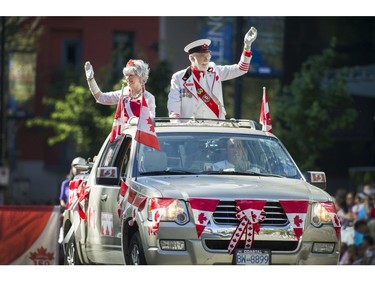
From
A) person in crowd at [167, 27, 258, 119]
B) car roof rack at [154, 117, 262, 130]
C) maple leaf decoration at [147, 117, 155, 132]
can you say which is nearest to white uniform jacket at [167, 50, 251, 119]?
person in crowd at [167, 27, 258, 119]

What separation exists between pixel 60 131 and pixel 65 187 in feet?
→ 94.5

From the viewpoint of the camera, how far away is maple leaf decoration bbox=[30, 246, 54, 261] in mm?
20170

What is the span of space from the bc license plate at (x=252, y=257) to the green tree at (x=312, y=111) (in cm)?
2297

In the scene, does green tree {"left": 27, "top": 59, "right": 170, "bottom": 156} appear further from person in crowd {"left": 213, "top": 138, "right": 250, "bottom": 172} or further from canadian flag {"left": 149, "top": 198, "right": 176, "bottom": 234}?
canadian flag {"left": 149, "top": 198, "right": 176, "bottom": 234}

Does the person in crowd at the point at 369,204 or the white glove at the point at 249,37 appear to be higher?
the white glove at the point at 249,37

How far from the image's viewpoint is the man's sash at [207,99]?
15.7 m

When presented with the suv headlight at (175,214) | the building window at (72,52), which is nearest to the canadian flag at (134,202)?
the suv headlight at (175,214)

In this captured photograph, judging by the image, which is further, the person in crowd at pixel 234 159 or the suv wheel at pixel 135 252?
the person in crowd at pixel 234 159

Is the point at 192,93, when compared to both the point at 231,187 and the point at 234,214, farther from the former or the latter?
the point at 234,214

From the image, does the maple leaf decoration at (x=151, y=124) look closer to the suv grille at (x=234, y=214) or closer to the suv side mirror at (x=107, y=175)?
the suv side mirror at (x=107, y=175)

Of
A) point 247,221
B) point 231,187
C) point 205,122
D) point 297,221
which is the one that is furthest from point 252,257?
point 205,122

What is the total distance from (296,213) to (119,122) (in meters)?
3.26

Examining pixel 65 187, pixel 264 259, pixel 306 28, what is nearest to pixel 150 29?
pixel 306 28
